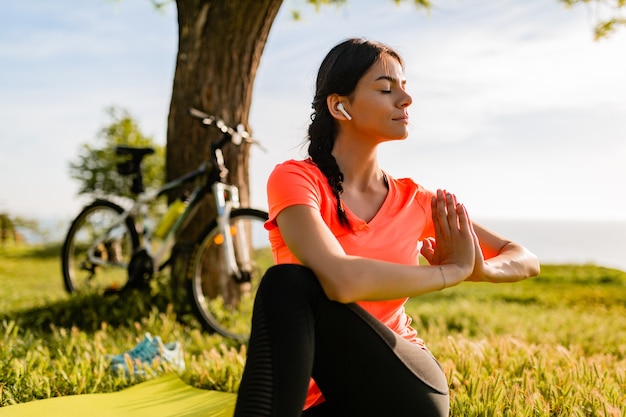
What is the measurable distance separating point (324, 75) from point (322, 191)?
50 centimetres

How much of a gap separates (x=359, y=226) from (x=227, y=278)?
350 centimetres

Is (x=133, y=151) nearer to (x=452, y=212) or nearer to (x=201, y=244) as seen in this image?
(x=201, y=244)

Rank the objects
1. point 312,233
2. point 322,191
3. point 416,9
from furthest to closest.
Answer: point 416,9 < point 322,191 < point 312,233

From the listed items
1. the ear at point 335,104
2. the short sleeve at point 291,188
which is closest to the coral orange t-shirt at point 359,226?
the short sleeve at point 291,188

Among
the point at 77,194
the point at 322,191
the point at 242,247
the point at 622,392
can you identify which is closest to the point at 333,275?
the point at 322,191

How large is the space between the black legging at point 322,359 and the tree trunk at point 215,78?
3822 mm

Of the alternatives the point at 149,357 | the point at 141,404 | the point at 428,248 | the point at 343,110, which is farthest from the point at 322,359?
the point at 149,357

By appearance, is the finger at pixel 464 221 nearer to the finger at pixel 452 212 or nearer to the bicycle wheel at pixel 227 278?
the finger at pixel 452 212

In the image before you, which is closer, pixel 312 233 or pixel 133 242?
pixel 312 233

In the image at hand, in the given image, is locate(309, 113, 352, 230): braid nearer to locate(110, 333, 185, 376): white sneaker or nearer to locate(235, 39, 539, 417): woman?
locate(235, 39, 539, 417): woman

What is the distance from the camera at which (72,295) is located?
19.9 ft

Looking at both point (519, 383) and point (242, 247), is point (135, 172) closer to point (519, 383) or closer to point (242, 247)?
point (242, 247)

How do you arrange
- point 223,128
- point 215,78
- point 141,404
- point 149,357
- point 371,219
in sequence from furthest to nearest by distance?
1. point 215,78
2. point 223,128
3. point 149,357
4. point 141,404
5. point 371,219

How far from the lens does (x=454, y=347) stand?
→ 12.1 ft
